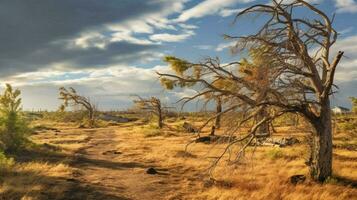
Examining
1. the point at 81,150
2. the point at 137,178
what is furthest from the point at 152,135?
the point at 137,178

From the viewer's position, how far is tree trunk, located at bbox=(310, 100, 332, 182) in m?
15.9

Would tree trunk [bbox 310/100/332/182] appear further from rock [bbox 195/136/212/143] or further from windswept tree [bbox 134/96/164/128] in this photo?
windswept tree [bbox 134/96/164/128]

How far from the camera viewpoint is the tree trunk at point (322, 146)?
15.9 meters

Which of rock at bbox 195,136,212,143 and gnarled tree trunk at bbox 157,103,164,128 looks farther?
gnarled tree trunk at bbox 157,103,164,128

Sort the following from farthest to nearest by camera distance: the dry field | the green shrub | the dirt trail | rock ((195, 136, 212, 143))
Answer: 1. rock ((195, 136, 212, 143))
2. the green shrub
3. the dirt trail
4. the dry field

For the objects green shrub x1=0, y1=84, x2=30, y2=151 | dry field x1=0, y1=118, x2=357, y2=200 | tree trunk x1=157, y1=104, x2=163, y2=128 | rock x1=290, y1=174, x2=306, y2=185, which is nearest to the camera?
dry field x1=0, y1=118, x2=357, y2=200

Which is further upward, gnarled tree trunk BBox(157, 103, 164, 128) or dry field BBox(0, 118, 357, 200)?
gnarled tree trunk BBox(157, 103, 164, 128)

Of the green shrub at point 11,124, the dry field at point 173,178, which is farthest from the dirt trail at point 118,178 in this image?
the green shrub at point 11,124

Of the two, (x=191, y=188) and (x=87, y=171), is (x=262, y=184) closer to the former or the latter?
(x=191, y=188)

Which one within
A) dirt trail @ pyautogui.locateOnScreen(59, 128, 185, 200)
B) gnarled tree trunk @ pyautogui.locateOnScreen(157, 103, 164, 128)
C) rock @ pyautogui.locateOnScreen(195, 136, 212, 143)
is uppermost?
gnarled tree trunk @ pyautogui.locateOnScreen(157, 103, 164, 128)

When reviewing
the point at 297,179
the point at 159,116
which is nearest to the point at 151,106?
the point at 159,116

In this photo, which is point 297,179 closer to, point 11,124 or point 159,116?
point 11,124

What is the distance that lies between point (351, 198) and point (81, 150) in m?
21.6

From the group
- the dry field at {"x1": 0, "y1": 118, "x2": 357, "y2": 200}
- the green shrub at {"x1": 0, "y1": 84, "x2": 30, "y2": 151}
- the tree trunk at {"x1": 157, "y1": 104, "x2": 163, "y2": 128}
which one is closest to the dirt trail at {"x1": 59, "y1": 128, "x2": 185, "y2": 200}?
the dry field at {"x1": 0, "y1": 118, "x2": 357, "y2": 200}
